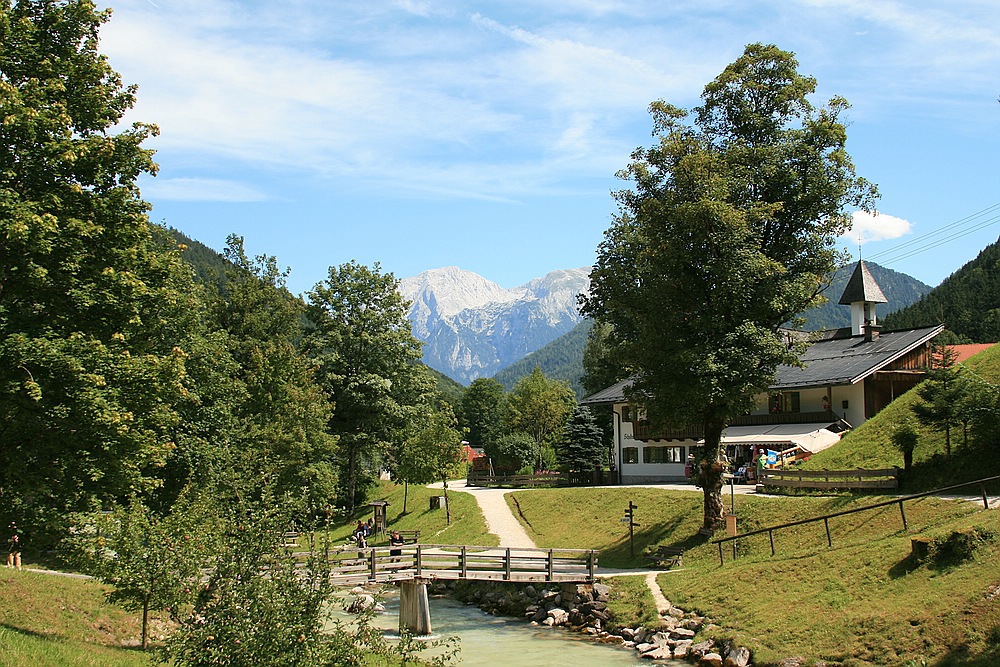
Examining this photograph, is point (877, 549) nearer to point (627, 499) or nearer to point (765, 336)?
point (765, 336)

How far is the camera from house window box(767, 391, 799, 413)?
48.1 meters

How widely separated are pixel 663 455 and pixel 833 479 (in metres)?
20.3

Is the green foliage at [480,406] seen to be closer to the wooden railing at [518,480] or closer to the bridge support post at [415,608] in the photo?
the wooden railing at [518,480]

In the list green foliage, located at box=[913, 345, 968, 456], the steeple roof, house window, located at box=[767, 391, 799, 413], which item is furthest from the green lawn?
the steeple roof

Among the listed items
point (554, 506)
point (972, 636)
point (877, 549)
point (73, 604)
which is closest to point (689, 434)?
point (554, 506)

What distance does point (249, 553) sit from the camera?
10.8 meters

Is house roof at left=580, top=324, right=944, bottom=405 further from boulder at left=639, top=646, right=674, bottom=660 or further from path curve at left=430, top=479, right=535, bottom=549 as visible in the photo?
boulder at left=639, top=646, right=674, bottom=660

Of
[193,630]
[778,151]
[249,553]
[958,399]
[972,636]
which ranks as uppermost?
[778,151]

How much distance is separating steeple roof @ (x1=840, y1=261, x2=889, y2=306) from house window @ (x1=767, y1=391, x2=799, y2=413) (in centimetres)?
832

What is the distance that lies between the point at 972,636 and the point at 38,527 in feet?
66.2

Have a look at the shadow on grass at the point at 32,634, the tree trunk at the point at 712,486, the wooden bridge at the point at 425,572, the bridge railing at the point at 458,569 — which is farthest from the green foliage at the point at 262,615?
the tree trunk at the point at 712,486

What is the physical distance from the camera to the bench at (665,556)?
101 feet

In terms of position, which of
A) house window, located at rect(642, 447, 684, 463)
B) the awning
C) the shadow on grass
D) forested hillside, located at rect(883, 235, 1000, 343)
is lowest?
the shadow on grass

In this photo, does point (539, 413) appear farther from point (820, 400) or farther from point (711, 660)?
point (711, 660)
